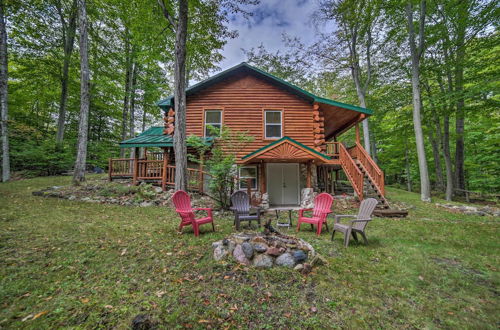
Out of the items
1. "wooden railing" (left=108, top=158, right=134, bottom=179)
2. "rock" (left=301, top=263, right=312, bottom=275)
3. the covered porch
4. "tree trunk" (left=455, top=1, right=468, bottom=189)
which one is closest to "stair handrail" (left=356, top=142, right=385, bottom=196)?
"tree trunk" (left=455, top=1, right=468, bottom=189)

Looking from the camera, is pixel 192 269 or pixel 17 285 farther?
pixel 192 269

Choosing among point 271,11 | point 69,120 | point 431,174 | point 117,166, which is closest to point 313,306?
point 117,166

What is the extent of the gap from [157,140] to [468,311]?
10300 millimetres

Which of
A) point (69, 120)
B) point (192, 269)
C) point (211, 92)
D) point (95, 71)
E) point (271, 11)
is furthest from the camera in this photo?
point (69, 120)

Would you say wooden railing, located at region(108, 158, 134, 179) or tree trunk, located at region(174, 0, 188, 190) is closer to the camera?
tree trunk, located at region(174, 0, 188, 190)

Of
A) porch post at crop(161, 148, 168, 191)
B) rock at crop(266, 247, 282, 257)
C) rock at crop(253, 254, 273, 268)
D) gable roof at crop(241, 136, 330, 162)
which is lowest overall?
rock at crop(253, 254, 273, 268)

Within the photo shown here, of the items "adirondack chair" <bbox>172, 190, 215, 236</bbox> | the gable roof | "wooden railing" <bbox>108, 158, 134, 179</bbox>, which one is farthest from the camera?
"wooden railing" <bbox>108, 158, 134, 179</bbox>

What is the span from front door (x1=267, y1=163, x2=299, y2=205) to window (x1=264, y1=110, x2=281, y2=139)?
163cm

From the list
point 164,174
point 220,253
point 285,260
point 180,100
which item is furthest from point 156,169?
point 285,260

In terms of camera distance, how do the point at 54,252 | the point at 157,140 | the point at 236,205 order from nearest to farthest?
the point at 54,252 → the point at 236,205 → the point at 157,140

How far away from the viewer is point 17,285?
269cm

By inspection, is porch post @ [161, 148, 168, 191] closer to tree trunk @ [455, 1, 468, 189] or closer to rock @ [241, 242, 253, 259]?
rock @ [241, 242, 253, 259]

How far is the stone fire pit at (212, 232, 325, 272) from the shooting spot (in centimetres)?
334

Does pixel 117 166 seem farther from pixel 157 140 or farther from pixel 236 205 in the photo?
pixel 236 205
